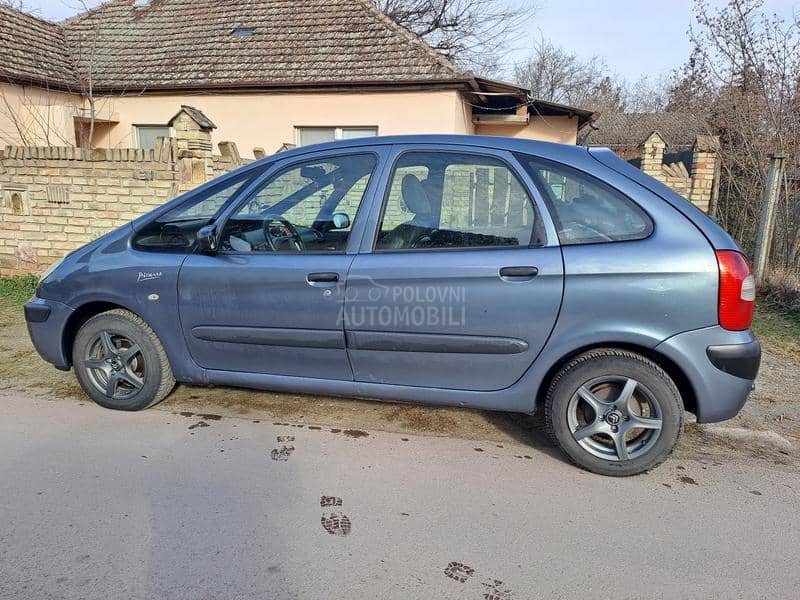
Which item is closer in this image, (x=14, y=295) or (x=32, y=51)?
(x=14, y=295)

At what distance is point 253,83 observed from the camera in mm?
11133

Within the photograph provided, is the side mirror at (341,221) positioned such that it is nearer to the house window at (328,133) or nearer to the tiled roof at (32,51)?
the house window at (328,133)

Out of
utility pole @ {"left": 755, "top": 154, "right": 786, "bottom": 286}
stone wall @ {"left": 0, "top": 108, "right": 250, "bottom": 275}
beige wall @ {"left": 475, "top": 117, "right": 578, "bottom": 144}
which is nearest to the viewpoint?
utility pole @ {"left": 755, "top": 154, "right": 786, "bottom": 286}

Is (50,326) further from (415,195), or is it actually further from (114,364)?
(415,195)

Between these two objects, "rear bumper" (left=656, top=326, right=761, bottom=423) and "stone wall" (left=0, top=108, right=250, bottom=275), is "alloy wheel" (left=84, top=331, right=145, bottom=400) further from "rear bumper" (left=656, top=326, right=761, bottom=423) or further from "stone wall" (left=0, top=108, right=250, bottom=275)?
"stone wall" (left=0, top=108, right=250, bottom=275)

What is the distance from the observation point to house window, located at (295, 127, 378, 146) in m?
11.2

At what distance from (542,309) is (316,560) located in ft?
5.23

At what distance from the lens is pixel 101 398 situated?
3701mm

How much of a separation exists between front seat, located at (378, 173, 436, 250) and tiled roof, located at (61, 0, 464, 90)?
7.88 m

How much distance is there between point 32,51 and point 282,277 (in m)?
12.7

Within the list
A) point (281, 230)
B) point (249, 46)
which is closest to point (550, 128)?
point (249, 46)

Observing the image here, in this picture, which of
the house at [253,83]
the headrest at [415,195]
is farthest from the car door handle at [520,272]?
the house at [253,83]

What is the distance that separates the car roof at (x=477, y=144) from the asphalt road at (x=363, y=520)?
1703 millimetres

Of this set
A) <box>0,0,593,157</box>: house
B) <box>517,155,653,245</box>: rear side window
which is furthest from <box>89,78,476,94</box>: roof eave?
<box>517,155,653,245</box>: rear side window
